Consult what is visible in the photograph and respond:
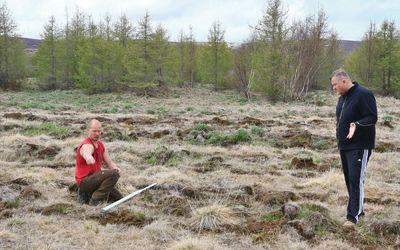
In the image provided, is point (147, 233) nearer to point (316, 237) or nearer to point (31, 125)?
point (316, 237)

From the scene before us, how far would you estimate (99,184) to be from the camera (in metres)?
6.55

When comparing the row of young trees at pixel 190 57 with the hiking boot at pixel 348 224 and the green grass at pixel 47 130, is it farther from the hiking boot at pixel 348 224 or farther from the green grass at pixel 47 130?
the hiking boot at pixel 348 224

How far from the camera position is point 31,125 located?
45.4ft

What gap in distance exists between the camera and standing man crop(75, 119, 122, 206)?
6.47 meters

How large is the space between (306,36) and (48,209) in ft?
92.6

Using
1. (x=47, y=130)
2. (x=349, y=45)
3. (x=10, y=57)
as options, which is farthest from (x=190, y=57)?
(x=349, y=45)

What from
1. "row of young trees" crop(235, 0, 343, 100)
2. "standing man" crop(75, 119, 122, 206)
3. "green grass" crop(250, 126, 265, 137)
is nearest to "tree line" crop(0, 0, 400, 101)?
"row of young trees" crop(235, 0, 343, 100)

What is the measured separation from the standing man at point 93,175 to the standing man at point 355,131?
3.19 meters

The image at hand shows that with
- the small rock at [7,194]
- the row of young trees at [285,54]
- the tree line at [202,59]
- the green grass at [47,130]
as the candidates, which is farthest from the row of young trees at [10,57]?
the small rock at [7,194]

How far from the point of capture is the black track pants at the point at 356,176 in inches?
216

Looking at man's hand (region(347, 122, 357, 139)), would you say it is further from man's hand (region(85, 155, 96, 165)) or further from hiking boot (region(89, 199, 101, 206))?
hiking boot (region(89, 199, 101, 206))

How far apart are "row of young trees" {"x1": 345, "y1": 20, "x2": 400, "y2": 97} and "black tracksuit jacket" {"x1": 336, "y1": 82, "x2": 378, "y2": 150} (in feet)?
118

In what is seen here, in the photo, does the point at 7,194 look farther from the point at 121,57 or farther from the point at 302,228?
the point at 121,57

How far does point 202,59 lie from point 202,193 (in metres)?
39.0
